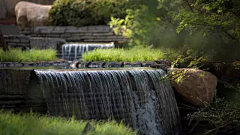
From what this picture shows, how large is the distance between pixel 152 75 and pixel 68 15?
958cm

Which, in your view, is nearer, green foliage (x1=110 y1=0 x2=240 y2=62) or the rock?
green foliage (x1=110 y1=0 x2=240 y2=62)

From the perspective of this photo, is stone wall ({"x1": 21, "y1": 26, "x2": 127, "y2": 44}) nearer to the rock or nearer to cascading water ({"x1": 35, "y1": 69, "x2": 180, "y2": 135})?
the rock

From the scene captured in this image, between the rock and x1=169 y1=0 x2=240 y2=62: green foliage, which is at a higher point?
x1=169 y1=0 x2=240 y2=62: green foliage

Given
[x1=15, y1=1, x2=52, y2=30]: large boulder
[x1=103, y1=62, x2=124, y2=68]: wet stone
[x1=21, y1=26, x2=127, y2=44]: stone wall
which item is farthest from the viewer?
[x1=15, y1=1, x2=52, y2=30]: large boulder

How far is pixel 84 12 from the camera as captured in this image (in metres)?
17.9

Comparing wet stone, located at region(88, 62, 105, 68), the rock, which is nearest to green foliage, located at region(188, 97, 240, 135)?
the rock

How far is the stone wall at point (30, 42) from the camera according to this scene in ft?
46.2

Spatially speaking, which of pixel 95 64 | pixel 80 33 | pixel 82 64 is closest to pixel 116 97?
pixel 95 64

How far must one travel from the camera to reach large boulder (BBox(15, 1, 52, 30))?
1836 centimetres

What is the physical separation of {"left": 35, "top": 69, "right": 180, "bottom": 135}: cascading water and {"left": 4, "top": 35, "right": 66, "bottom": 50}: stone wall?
231 inches

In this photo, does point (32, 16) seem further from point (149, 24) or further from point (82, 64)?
point (82, 64)

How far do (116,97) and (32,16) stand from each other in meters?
11.0

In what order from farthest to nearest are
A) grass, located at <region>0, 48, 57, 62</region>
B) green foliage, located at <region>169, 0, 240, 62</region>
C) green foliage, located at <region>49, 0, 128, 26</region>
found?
1. green foliage, located at <region>49, 0, 128, 26</region>
2. grass, located at <region>0, 48, 57, 62</region>
3. green foliage, located at <region>169, 0, 240, 62</region>

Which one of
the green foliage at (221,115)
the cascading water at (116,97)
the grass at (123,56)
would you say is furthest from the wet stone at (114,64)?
the green foliage at (221,115)
